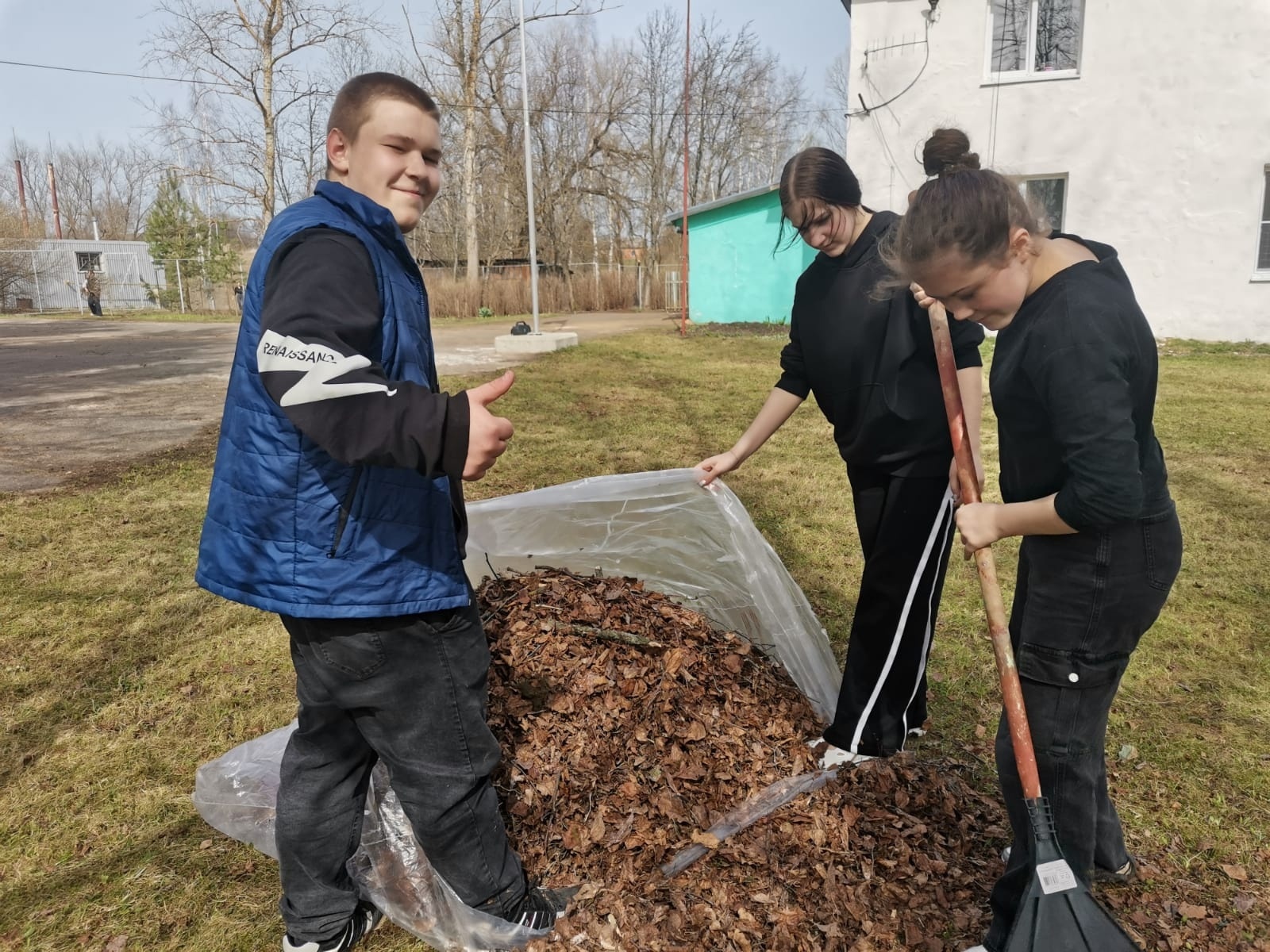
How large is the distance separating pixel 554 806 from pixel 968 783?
1191mm

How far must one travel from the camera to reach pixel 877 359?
2.26m

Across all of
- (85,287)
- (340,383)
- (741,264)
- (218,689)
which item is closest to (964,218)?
(340,383)

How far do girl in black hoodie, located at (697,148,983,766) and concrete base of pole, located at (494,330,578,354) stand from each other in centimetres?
1118

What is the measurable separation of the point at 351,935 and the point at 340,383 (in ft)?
4.41

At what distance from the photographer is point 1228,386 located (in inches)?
364

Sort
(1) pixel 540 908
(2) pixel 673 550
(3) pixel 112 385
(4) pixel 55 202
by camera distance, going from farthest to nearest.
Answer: (4) pixel 55 202, (3) pixel 112 385, (2) pixel 673 550, (1) pixel 540 908

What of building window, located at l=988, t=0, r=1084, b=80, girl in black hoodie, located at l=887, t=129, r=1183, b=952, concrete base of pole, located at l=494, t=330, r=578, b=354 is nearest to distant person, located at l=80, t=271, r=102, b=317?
concrete base of pole, located at l=494, t=330, r=578, b=354

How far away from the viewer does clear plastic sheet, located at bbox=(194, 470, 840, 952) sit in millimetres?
2074

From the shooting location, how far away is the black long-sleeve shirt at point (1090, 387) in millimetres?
1445

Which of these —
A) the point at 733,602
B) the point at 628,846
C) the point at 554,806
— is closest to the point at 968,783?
the point at 733,602

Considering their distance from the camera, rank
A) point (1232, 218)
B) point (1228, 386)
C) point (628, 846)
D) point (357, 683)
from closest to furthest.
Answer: point (357, 683) < point (628, 846) < point (1228, 386) < point (1232, 218)

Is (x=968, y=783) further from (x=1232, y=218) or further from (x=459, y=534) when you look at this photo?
(x=1232, y=218)

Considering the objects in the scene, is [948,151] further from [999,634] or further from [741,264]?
[741,264]

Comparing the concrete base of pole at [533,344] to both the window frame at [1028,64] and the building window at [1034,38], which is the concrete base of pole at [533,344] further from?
the building window at [1034,38]
